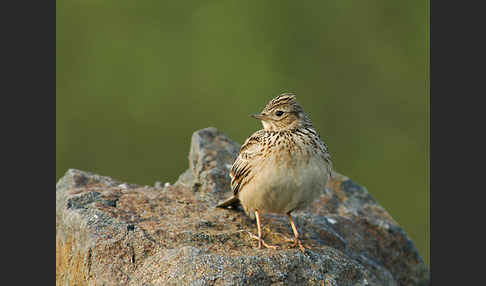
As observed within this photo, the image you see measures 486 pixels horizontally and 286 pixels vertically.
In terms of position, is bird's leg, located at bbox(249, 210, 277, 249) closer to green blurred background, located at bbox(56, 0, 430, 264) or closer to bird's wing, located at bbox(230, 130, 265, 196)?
bird's wing, located at bbox(230, 130, 265, 196)

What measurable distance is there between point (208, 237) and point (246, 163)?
87cm

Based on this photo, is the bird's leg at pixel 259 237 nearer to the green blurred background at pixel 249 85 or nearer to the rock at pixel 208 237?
the rock at pixel 208 237

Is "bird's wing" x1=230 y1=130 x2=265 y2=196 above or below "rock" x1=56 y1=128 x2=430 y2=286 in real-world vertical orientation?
above

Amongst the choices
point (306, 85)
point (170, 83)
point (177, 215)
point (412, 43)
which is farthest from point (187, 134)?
point (177, 215)

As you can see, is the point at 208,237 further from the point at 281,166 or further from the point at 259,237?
the point at 281,166

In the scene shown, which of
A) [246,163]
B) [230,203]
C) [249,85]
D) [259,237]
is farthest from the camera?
[249,85]

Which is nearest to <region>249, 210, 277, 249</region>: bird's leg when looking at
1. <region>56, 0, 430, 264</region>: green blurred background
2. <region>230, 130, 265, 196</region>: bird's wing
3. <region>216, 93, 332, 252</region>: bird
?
<region>216, 93, 332, 252</region>: bird

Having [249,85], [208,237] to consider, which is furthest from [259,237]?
[249,85]

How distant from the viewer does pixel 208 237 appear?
→ 6.57 meters

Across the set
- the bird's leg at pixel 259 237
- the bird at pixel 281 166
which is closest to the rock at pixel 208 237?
the bird's leg at pixel 259 237

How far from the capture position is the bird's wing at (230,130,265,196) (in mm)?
6961

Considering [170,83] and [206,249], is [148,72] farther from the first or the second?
[206,249]

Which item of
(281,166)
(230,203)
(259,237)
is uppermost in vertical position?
(281,166)

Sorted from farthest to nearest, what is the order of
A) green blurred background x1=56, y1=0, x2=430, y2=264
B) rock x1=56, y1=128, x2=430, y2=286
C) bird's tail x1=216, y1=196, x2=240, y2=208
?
green blurred background x1=56, y1=0, x2=430, y2=264, bird's tail x1=216, y1=196, x2=240, y2=208, rock x1=56, y1=128, x2=430, y2=286
